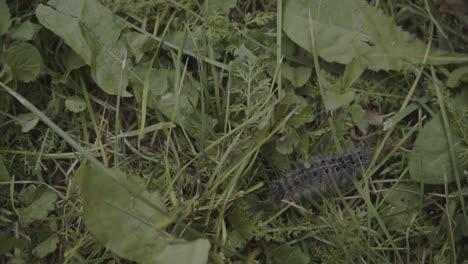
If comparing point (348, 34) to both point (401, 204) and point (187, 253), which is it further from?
point (187, 253)

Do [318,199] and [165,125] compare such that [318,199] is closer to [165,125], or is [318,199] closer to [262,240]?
[262,240]

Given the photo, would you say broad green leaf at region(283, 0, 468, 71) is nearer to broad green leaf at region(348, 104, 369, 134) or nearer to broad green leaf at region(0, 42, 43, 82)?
broad green leaf at region(348, 104, 369, 134)

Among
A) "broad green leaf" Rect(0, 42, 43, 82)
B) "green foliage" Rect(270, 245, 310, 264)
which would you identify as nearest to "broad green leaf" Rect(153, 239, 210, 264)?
"green foliage" Rect(270, 245, 310, 264)

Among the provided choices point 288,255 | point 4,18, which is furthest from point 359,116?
point 4,18

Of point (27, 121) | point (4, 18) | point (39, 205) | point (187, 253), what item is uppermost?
point (4, 18)

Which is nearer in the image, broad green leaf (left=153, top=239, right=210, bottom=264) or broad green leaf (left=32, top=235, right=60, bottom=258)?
broad green leaf (left=153, top=239, right=210, bottom=264)

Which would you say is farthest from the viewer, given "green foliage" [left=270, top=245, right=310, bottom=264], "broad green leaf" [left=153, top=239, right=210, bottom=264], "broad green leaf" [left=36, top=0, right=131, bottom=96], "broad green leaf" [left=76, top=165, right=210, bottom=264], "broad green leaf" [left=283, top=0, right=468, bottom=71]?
"broad green leaf" [left=283, top=0, right=468, bottom=71]

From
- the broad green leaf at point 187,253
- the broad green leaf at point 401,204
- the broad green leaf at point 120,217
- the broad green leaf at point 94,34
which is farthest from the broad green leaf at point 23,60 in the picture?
the broad green leaf at point 401,204
